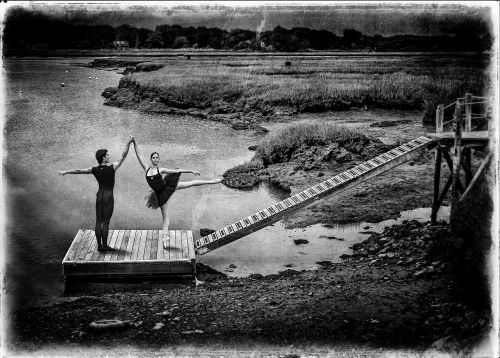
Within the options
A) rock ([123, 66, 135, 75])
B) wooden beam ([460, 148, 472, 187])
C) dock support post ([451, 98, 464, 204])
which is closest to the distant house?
rock ([123, 66, 135, 75])

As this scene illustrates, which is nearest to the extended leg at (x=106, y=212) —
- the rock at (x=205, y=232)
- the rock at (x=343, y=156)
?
the rock at (x=205, y=232)

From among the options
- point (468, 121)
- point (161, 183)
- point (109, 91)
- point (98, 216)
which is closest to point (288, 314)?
point (161, 183)

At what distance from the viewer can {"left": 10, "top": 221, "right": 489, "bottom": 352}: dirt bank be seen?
10.5m

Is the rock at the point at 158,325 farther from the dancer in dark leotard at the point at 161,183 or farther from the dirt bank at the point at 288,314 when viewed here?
the dancer in dark leotard at the point at 161,183

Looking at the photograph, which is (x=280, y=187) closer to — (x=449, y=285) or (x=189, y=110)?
(x=189, y=110)

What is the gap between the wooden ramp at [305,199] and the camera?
13.5 meters

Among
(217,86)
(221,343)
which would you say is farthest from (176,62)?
(221,343)

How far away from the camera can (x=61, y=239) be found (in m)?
14.7

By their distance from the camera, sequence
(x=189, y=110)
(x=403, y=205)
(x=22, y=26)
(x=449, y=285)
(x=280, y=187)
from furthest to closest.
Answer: (x=189, y=110) → (x=280, y=187) → (x=403, y=205) → (x=22, y=26) → (x=449, y=285)

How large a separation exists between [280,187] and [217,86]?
349cm

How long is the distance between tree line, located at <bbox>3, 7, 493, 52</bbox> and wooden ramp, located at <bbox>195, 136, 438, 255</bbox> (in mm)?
2837

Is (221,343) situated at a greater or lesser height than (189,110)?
lesser

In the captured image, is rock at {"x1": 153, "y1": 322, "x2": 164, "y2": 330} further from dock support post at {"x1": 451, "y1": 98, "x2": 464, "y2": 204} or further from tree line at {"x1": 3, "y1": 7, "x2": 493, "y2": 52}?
tree line at {"x1": 3, "y1": 7, "x2": 493, "y2": 52}

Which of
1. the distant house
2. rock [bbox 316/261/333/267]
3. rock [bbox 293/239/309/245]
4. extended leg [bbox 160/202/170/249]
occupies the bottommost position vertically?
rock [bbox 316/261/333/267]
